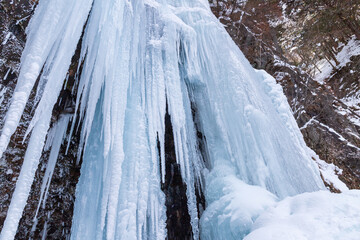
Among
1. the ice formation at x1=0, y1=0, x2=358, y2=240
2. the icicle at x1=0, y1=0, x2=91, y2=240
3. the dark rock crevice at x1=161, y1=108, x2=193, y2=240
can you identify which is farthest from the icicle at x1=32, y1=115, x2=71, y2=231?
the dark rock crevice at x1=161, y1=108, x2=193, y2=240

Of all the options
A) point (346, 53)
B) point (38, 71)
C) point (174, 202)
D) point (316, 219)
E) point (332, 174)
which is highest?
point (346, 53)

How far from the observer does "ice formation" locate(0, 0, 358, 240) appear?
1.77 m

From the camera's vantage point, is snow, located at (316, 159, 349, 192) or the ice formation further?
snow, located at (316, 159, 349, 192)

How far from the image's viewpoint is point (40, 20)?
6.48ft

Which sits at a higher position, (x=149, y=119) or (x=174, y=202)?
(x=149, y=119)

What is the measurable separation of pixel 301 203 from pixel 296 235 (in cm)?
36

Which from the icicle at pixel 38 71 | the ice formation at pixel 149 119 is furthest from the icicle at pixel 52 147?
the icicle at pixel 38 71

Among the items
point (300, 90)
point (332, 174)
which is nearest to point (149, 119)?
point (332, 174)

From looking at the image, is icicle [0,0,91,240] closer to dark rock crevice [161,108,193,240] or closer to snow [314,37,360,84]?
dark rock crevice [161,108,193,240]

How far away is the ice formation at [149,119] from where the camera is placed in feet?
5.80

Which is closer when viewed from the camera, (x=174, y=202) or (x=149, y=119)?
(x=149, y=119)

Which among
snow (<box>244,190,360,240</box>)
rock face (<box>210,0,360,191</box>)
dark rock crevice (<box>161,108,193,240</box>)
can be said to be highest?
rock face (<box>210,0,360,191</box>)

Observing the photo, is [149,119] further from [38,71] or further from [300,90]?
[300,90]

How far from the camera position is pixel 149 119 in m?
2.21
